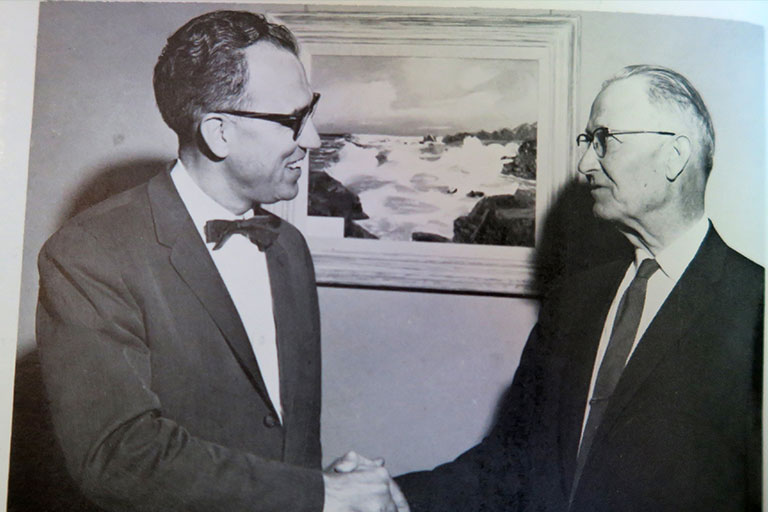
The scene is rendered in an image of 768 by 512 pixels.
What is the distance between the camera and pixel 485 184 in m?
1.54

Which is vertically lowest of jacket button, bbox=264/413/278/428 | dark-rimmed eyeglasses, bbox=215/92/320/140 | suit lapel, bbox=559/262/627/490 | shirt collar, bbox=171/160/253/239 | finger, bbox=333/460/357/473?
finger, bbox=333/460/357/473

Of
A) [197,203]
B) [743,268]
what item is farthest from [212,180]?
[743,268]

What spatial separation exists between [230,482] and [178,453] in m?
0.12

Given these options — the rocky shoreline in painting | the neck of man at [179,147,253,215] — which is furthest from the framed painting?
the neck of man at [179,147,253,215]

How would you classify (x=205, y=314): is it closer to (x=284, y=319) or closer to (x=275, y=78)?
(x=284, y=319)

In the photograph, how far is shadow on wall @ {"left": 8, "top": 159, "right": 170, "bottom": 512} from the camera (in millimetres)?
1488

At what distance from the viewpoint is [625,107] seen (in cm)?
150

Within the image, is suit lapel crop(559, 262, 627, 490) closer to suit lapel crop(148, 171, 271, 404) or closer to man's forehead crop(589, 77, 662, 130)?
man's forehead crop(589, 77, 662, 130)

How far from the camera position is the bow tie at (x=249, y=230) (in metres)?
1.46

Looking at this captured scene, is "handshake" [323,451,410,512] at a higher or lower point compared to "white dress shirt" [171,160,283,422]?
lower

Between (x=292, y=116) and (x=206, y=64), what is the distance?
0.74 ft

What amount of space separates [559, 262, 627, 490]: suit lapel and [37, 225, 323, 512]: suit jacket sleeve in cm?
56

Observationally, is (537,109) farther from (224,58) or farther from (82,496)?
(82,496)

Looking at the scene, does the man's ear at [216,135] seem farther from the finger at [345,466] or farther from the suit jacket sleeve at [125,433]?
the finger at [345,466]
